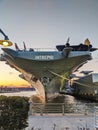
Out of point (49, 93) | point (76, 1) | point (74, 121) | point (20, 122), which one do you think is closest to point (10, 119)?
point (20, 122)

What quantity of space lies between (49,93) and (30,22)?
905cm

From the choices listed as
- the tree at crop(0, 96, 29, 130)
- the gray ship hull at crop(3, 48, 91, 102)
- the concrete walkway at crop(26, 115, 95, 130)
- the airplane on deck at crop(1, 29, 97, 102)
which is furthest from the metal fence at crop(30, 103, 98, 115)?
the gray ship hull at crop(3, 48, 91, 102)

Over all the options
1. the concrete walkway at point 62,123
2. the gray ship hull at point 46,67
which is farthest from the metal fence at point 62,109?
the gray ship hull at point 46,67

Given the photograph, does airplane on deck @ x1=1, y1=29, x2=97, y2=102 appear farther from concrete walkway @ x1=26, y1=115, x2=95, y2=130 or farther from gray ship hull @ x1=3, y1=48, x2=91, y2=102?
concrete walkway @ x1=26, y1=115, x2=95, y2=130

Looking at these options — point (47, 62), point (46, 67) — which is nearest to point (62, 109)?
point (47, 62)

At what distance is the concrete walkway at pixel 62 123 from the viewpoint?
927cm

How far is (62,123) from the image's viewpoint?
10.1 metres

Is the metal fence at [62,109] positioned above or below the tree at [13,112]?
below

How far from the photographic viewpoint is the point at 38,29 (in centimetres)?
2662

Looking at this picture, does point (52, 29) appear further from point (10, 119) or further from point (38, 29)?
point (10, 119)

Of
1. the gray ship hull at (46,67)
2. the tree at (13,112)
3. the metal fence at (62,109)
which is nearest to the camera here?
the tree at (13,112)

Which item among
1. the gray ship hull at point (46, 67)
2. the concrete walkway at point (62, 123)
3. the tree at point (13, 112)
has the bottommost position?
the concrete walkway at point (62, 123)

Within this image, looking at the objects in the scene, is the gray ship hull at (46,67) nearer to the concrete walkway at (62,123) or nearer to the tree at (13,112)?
the concrete walkway at (62,123)

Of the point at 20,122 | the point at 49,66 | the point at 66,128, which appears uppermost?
the point at 49,66
